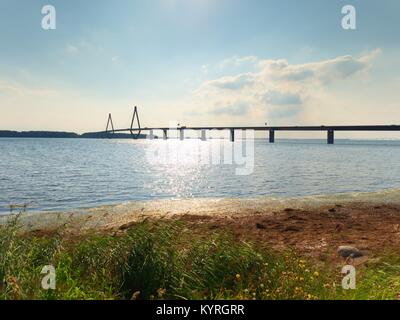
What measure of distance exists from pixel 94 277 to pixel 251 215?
473 inches

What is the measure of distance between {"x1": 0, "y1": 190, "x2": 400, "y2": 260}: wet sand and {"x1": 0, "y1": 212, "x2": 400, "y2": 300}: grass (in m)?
1.42

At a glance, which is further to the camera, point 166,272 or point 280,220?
point 280,220

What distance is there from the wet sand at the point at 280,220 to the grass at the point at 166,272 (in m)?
1.42

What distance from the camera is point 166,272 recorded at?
7.48 m

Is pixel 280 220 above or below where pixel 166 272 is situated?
below

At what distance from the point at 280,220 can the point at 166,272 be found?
33.8ft

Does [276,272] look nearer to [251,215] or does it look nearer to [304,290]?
[304,290]

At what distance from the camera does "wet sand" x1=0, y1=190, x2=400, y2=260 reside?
12438 millimetres

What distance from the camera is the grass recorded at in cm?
639

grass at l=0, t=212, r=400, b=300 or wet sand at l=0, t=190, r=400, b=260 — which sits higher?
grass at l=0, t=212, r=400, b=300

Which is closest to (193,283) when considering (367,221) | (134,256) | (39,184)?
(134,256)

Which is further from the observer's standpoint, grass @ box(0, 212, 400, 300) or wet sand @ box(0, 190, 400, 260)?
wet sand @ box(0, 190, 400, 260)
